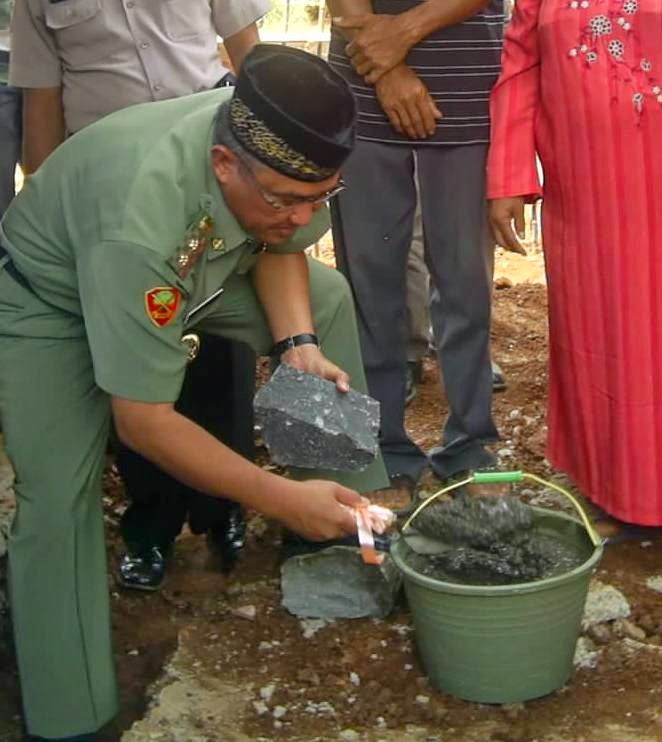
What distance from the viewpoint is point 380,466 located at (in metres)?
3.45

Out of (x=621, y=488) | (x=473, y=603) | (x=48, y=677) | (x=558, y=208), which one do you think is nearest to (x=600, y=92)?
(x=558, y=208)

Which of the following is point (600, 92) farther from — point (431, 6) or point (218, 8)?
point (218, 8)

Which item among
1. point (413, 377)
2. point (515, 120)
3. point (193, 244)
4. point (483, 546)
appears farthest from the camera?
point (413, 377)

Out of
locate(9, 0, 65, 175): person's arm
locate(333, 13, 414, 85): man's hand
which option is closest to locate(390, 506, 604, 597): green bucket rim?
locate(333, 13, 414, 85): man's hand

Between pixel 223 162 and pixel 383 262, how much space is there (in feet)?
4.06

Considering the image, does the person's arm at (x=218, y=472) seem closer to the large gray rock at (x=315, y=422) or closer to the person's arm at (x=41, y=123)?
the large gray rock at (x=315, y=422)

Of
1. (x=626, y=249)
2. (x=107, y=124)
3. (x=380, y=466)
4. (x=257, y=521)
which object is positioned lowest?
(x=257, y=521)

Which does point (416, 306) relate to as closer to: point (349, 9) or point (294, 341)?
point (349, 9)

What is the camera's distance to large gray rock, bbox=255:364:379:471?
3.03 metres

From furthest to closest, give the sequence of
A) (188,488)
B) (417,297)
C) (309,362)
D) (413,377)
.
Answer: (413,377) → (417,297) → (188,488) → (309,362)

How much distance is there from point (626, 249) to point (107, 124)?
4.45 feet

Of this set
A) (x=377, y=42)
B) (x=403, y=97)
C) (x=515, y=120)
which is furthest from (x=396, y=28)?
(x=515, y=120)

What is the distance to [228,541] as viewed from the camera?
3.73 meters

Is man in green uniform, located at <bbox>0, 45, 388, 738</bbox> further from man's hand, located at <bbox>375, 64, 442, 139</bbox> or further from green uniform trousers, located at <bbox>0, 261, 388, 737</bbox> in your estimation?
man's hand, located at <bbox>375, 64, 442, 139</bbox>
